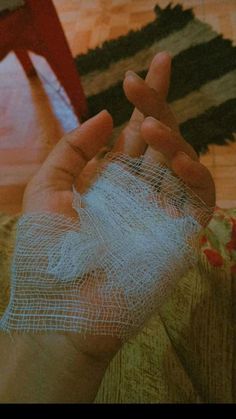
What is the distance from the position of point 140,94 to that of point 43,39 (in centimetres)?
73

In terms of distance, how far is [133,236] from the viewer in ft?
1.70

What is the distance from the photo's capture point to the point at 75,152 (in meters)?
0.58

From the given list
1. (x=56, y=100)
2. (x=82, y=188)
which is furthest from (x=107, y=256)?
(x=56, y=100)

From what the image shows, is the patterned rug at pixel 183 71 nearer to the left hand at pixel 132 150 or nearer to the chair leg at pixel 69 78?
the chair leg at pixel 69 78

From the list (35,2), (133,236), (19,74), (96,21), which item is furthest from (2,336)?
(96,21)

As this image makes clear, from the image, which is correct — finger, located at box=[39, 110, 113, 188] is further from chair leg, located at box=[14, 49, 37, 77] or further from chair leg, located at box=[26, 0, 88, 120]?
chair leg, located at box=[14, 49, 37, 77]

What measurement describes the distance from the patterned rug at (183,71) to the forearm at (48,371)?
0.78 m

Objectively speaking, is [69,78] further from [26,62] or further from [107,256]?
[107,256]

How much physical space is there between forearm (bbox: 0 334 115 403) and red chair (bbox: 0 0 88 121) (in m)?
0.85

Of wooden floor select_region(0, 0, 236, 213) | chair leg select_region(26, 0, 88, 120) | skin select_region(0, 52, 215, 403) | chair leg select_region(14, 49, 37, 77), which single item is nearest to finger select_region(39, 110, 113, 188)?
skin select_region(0, 52, 215, 403)

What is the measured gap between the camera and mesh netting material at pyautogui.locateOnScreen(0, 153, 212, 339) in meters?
0.48

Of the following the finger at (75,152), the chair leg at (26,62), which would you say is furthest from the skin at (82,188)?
the chair leg at (26,62)

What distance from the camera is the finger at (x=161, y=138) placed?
0.50 m
